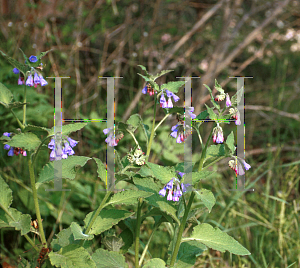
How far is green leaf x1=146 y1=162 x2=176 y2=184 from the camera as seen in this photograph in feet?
3.60

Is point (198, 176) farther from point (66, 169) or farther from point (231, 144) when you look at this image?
point (66, 169)

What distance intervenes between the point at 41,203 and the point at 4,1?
2.68 m

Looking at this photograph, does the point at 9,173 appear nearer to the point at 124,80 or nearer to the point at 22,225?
the point at 22,225

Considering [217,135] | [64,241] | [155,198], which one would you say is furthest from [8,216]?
[217,135]

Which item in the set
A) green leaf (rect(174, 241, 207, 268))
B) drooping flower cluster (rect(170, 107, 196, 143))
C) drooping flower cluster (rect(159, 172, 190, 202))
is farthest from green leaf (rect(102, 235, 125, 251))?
drooping flower cluster (rect(170, 107, 196, 143))

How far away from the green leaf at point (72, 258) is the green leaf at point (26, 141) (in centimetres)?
38

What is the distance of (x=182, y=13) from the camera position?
4113 mm

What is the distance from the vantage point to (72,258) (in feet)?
3.78

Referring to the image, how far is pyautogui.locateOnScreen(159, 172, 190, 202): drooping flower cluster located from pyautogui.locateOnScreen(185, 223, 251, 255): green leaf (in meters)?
0.18

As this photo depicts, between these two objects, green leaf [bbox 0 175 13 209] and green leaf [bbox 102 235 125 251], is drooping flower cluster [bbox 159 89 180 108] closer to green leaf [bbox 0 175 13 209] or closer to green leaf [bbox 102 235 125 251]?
green leaf [bbox 102 235 125 251]

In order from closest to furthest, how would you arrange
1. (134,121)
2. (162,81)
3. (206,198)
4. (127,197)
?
(206,198) → (127,197) → (134,121) → (162,81)

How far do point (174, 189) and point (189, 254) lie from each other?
1.24ft

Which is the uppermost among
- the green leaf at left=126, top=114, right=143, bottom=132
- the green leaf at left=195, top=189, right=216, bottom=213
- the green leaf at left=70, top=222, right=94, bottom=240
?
the green leaf at left=126, top=114, right=143, bottom=132

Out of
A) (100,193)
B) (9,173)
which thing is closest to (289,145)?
(100,193)
